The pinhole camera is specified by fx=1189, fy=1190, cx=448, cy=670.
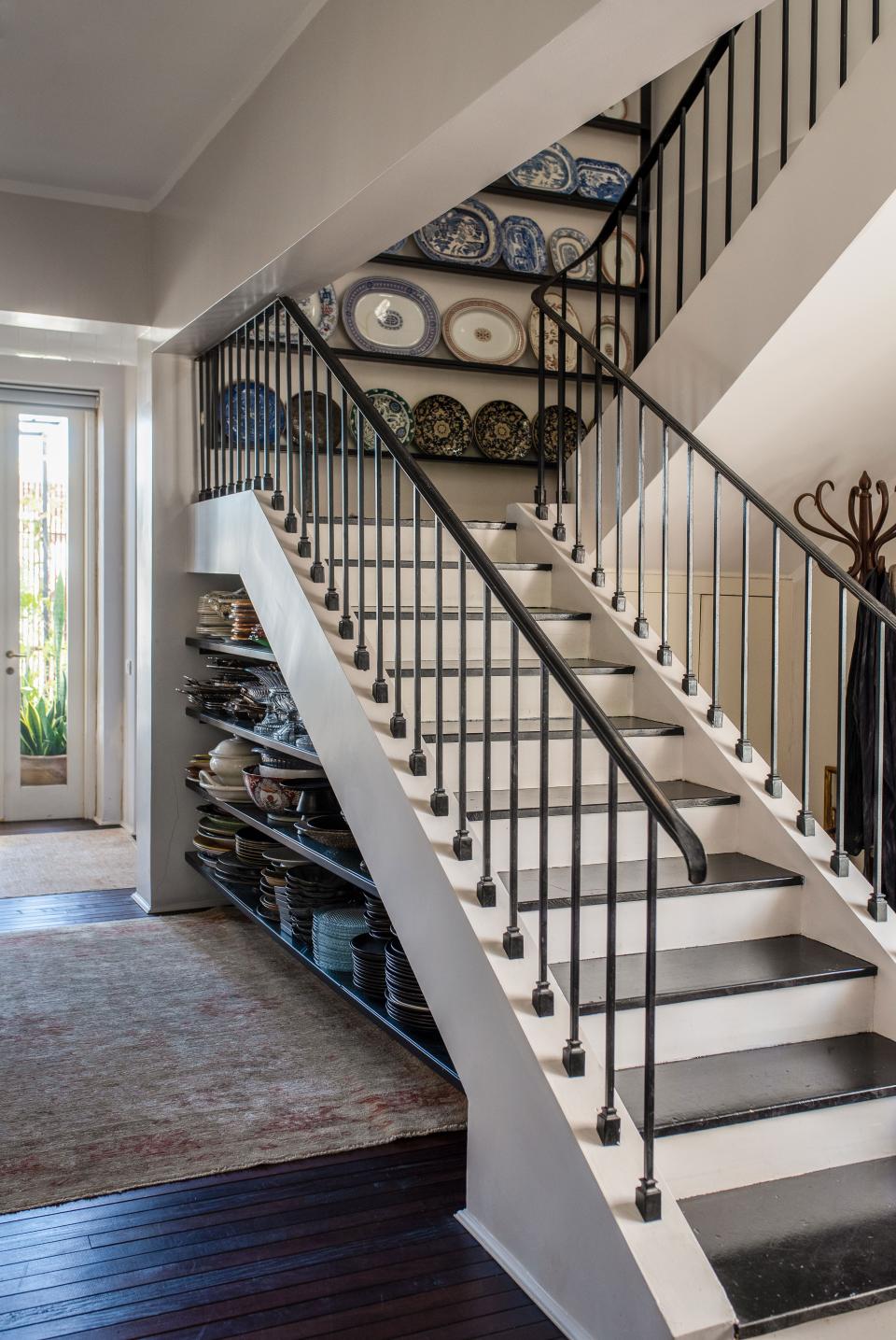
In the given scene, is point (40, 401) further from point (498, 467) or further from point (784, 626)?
point (784, 626)

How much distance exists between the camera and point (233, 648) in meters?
4.75

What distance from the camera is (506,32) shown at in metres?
2.43

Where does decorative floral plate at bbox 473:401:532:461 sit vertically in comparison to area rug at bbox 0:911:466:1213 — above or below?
above

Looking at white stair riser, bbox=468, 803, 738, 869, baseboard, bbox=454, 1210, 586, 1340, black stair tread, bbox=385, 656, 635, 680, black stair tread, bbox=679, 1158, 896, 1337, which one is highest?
black stair tread, bbox=385, 656, 635, 680

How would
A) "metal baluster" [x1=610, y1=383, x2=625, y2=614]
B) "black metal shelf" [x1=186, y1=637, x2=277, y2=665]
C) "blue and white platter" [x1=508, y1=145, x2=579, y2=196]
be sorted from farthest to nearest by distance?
"blue and white platter" [x1=508, y1=145, x2=579, y2=196], "black metal shelf" [x1=186, y1=637, x2=277, y2=665], "metal baluster" [x1=610, y1=383, x2=625, y2=614]

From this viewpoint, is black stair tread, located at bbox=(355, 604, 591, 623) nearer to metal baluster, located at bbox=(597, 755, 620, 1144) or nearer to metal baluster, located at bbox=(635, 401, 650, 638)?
metal baluster, located at bbox=(635, 401, 650, 638)

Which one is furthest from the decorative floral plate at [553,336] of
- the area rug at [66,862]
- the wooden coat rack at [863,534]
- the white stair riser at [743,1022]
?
the white stair riser at [743,1022]

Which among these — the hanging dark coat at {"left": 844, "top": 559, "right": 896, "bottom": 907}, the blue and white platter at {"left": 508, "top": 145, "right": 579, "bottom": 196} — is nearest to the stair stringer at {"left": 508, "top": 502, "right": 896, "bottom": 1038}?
the hanging dark coat at {"left": 844, "top": 559, "right": 896, "bottom": 907}

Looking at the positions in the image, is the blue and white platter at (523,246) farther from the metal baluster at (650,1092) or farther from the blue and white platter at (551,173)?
the metal baluster at (650,1092)

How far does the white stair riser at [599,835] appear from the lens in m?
3.20

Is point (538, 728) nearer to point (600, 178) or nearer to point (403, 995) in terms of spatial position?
point (403, 995)

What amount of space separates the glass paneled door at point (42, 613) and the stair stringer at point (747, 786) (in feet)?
13.0

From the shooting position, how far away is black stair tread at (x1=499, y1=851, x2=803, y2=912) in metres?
3.02

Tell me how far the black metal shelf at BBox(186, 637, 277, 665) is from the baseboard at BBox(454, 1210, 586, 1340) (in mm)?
2098
